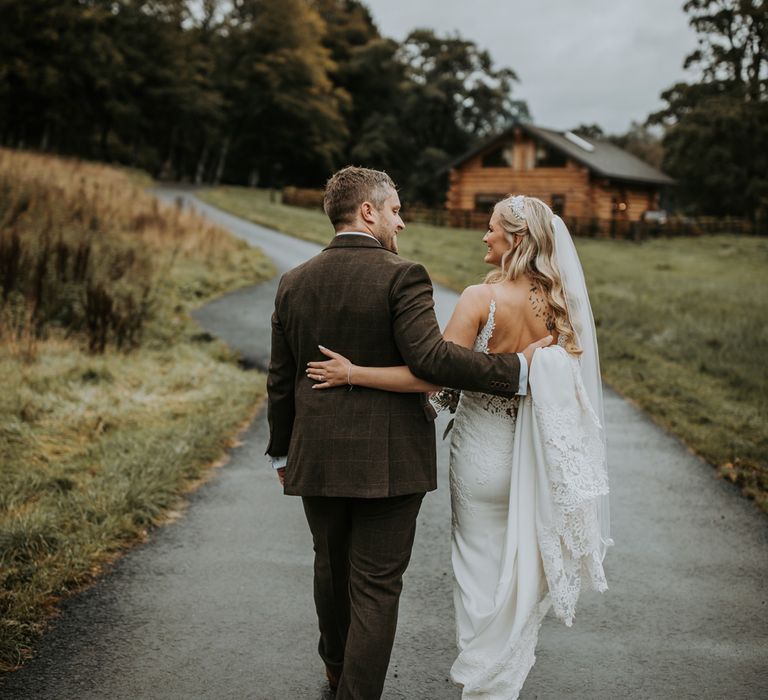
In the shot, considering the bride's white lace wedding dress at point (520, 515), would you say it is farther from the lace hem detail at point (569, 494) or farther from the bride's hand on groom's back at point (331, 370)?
the bride's hand on groom's back at point (331, 370)

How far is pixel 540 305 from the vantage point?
3186 millimetres

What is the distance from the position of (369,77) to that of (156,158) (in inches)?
758

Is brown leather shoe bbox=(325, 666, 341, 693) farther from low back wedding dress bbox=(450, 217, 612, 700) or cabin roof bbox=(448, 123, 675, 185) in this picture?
cabin roof bbox=(448, 123, 675, 185)

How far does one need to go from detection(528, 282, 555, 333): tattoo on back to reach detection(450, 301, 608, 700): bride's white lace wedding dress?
181mm

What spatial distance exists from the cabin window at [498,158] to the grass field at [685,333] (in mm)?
13362

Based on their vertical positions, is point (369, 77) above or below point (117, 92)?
above

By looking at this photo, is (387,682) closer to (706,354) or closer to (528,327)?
(528,327)

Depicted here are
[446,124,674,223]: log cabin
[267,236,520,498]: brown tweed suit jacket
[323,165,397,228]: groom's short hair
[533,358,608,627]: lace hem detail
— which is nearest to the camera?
[267,236,520,498]: brown tweed suit jacket

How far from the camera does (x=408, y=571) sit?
4.55 m

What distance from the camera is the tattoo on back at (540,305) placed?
10.4ft

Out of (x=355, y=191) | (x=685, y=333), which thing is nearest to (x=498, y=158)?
(x=685, y=333)

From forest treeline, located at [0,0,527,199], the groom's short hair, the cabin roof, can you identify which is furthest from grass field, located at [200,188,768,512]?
forest treeline, located at [0,0,527,199]

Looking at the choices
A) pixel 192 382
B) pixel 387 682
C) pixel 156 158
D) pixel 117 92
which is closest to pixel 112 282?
pixel 192 382

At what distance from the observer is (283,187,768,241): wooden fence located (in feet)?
120
